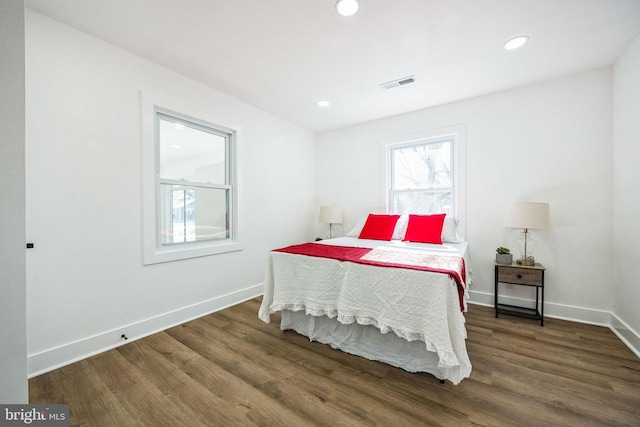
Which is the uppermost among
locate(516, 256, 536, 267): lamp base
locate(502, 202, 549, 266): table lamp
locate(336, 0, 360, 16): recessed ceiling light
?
locate(336, 0, 360, 16): recessed ceiling light

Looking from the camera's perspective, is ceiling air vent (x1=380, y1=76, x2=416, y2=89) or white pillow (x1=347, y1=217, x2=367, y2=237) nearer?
ceiling air vent (x1=380, y1=76, x2=416, y2=89)

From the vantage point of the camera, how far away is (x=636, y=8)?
177 centimetres

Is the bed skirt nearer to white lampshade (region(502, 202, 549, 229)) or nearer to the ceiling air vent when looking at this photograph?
white lampshade (region(502, 202, 549, 229))

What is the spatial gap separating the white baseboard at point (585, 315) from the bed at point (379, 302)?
1050 millimetres

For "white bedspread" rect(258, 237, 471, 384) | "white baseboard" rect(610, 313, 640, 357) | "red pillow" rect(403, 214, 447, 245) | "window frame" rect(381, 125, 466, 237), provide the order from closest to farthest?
"white bedspread" rect(258, 237, 471, 384)
"white baseboard" rect(610, 313, 640, 357)
"red pillow" rect(403, 214, 447, 245)
"window frame" rect(381, 125, 466, 237)

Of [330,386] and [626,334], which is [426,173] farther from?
[330,386]

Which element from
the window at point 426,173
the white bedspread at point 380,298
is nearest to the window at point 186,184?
the white bedspread at point 380,298

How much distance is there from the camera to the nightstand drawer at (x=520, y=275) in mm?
2576

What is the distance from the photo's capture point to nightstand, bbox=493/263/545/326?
8.43 ft

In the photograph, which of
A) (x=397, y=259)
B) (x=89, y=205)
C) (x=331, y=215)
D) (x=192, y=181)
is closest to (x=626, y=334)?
(x=397, y=259)

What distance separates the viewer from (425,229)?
3102mm

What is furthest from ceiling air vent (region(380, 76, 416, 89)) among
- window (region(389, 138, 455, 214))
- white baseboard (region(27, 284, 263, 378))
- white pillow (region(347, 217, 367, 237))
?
white baseboard (region(27, 284, 263, 378))

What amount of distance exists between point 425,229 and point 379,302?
1608 mm

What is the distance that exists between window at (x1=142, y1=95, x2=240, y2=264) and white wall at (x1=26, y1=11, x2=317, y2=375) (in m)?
0.10
